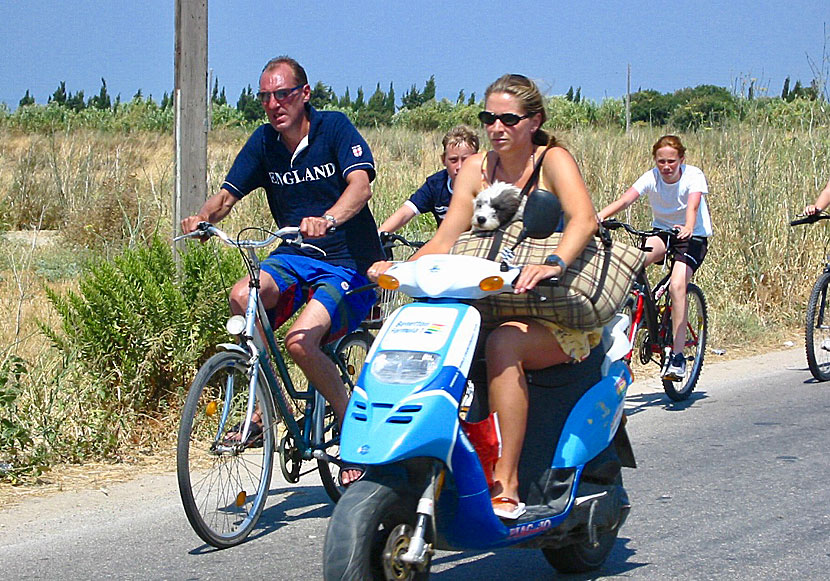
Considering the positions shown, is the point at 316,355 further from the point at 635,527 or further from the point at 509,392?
the point at 635,527

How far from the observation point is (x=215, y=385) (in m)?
5.09

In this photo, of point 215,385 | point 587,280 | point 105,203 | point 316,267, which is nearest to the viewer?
point 587,280

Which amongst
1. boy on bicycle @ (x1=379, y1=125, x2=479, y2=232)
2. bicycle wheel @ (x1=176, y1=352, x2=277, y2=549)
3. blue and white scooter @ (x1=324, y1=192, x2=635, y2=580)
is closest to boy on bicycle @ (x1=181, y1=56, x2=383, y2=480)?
bicycle wheel @ (x1=176, y1=352, x2=277, y2=549)

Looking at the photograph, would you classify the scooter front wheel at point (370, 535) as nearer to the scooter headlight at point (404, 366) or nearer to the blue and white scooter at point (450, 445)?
the blue and white scooter at point (450, 445)

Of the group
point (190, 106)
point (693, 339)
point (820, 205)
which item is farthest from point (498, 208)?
point (820, 205)

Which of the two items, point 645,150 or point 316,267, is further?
point 645,150

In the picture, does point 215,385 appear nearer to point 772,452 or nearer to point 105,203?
point 772,452

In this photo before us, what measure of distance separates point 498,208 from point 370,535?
1542 millimetres

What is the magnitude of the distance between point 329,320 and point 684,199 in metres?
4.40

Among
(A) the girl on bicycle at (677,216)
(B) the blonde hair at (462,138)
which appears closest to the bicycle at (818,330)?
(A) the girl on bicycle at (677,216)

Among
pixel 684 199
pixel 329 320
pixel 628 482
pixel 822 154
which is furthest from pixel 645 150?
pixel 329 320

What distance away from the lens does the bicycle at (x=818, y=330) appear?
30.7ft

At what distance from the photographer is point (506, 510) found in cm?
396

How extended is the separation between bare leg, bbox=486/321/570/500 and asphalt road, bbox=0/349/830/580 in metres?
0.77
